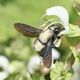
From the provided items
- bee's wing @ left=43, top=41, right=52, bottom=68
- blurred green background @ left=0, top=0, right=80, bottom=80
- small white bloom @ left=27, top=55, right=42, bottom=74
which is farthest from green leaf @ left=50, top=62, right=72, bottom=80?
blurred green background @ left=0, top=0, right=80, bottom=80

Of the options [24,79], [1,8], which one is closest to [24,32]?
[24,79]

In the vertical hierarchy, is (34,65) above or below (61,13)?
below

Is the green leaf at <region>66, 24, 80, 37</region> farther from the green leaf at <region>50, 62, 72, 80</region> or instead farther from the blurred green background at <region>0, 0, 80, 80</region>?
A: the blurred green background at <region>0, 0, 80, 80</region>

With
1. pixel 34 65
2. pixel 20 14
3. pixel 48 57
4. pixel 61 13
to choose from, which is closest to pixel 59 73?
pixel 48 57

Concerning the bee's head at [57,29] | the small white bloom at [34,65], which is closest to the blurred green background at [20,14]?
the small white bloom at [34,65]

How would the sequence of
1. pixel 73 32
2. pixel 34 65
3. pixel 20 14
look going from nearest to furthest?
1. pixel 73 32
2. pixel 34 65
3. pixel 20 14

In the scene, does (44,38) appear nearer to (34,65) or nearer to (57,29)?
(57,29)

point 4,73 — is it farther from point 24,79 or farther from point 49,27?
point 49,27

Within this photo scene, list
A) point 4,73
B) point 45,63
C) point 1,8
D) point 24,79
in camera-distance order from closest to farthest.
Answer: point 45,63, point 24,79, point 4,73, point 1,8

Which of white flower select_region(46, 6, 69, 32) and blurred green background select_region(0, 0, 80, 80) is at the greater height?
white flower select_region(46, 6, 69, 32)
